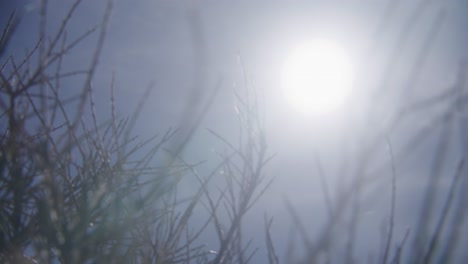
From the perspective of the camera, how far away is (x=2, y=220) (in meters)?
2.58

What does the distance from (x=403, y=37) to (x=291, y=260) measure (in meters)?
0.86

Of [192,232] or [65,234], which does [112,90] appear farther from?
[192,232]

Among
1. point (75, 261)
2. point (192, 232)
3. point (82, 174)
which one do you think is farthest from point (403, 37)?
point (192, 232)

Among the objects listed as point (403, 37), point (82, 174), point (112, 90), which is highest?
point (112, 90)

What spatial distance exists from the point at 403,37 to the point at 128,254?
2.00 m

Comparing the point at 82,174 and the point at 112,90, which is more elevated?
the point at 112,90

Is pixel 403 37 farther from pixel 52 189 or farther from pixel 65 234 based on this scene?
pixel 65 234

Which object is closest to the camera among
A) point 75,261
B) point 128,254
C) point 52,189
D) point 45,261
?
point 75,261

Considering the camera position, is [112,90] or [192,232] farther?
[192,232]

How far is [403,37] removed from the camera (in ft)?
3.53

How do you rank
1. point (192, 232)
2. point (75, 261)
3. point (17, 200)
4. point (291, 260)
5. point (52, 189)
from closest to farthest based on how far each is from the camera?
point (75, 261) → point (52, 189) → point (291, 260) → point (17, 200) → point (192, 232)

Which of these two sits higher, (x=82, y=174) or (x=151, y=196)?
(x=82, y=174)

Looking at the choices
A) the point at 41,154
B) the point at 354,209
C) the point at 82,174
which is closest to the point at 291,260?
the point at 354,209

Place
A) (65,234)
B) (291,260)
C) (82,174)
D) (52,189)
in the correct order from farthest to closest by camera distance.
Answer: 1. (82,174)
2. (65,234)
3. (291,260)
4. (52,189)
